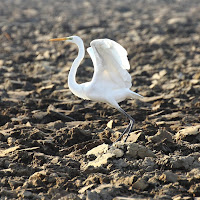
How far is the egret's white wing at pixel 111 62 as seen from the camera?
25.3 feet

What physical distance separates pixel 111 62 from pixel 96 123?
1750 mm

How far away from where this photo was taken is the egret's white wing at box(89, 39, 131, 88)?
772 centimetres

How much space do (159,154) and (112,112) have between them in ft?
10.8

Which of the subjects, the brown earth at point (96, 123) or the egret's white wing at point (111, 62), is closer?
the brown earth at point (96, 123)

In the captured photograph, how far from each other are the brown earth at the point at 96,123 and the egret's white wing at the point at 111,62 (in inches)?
35.7

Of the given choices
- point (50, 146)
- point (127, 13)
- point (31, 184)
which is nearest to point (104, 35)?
point (127, 13)

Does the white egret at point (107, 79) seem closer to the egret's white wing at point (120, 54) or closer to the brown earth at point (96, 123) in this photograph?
the egret's white wing at point (120, 54)

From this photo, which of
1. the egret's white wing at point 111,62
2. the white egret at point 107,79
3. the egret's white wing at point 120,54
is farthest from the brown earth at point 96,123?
the egret's white wing at point 120,54

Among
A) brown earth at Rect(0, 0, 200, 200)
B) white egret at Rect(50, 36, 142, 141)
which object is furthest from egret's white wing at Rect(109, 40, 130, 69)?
brown earth at Rect(0, 0, 200, 200)

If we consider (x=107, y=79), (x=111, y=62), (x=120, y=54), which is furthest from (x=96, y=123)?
(x=120, y=54)

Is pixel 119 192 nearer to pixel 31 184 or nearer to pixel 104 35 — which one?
pixel 31 184

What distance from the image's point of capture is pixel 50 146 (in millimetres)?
7844

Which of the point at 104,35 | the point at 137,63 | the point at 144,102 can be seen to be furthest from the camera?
the point at 104,35

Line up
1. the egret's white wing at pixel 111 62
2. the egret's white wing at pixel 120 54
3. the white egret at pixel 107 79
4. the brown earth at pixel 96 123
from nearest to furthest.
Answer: the brown earth at pixel 96 123, the egret's white wing at pixel 111 62, the egret's white wing at pixel 120 54, the white egret at pixel 107 79
